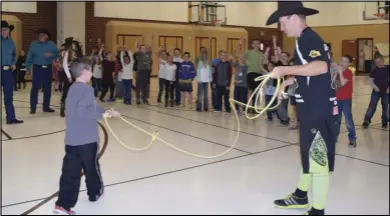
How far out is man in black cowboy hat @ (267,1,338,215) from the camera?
10.4 feet

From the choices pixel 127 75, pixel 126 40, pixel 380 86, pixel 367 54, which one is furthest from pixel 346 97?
pixel 367 54

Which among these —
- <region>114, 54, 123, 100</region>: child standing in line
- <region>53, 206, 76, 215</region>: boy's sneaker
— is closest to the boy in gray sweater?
<region>53, 206, 76, 215</region>: boy's sneaker

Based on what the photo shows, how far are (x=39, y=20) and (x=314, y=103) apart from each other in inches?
782

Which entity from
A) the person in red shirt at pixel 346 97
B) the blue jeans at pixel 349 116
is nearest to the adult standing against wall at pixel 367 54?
the person in red shirt at pixel 346 97

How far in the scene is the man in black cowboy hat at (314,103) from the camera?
3176mm

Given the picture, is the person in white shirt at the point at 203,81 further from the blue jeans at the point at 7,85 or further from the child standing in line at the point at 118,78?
the blue jeans at the point at 7,85

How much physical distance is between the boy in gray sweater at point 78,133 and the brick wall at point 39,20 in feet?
59.5

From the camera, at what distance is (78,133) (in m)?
3.56

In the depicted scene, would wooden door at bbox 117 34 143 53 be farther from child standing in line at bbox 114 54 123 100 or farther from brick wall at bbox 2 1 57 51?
child standing in line at bbox 114 54 123 100

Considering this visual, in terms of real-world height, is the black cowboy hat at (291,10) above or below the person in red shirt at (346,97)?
above

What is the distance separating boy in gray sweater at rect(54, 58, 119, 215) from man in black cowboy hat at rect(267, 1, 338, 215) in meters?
1.54

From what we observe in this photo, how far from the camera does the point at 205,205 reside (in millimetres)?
3789

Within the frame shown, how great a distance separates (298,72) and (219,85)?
6.90 meters

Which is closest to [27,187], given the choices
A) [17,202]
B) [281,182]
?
[17,202]
